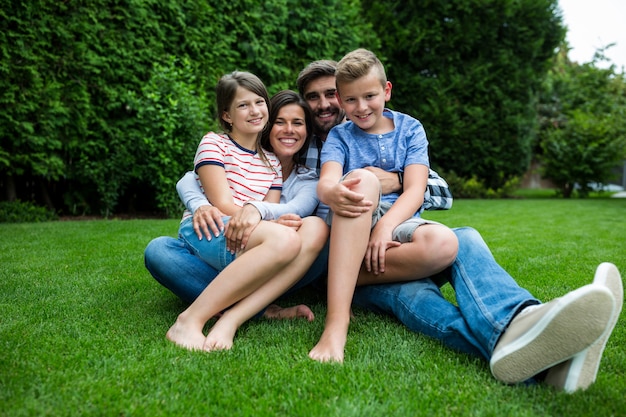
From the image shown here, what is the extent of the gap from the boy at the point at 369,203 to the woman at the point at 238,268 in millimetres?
140

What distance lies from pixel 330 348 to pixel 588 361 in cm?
77

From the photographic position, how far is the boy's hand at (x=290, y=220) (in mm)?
2045

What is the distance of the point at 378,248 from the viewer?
197 cm

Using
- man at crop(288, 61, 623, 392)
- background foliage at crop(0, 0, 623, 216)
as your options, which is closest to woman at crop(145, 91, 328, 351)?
man at crop(288, 61, 623, 392)

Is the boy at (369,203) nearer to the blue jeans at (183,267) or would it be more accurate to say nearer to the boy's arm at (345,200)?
the boy's arm at (345,200)

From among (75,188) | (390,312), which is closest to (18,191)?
(75,188)

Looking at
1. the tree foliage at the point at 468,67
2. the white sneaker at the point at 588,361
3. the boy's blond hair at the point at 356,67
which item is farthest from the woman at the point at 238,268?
the tree foliage at the point at 468,67

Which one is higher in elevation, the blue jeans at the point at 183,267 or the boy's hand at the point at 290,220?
the boy's hand at the point at 290,220

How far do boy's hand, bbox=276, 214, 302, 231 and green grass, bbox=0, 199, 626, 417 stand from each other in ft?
1.35

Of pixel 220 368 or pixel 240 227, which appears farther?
pixel 240 227

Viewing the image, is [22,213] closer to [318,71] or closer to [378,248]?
[318,71]

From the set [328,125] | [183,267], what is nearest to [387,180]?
[328,125]

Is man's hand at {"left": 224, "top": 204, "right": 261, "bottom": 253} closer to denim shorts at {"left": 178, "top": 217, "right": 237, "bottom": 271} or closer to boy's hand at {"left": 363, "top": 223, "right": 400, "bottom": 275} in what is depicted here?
denim shorts at {"left": 178, "top": 217, "right": 237, "bottom": 271}

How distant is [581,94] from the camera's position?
1464cm
